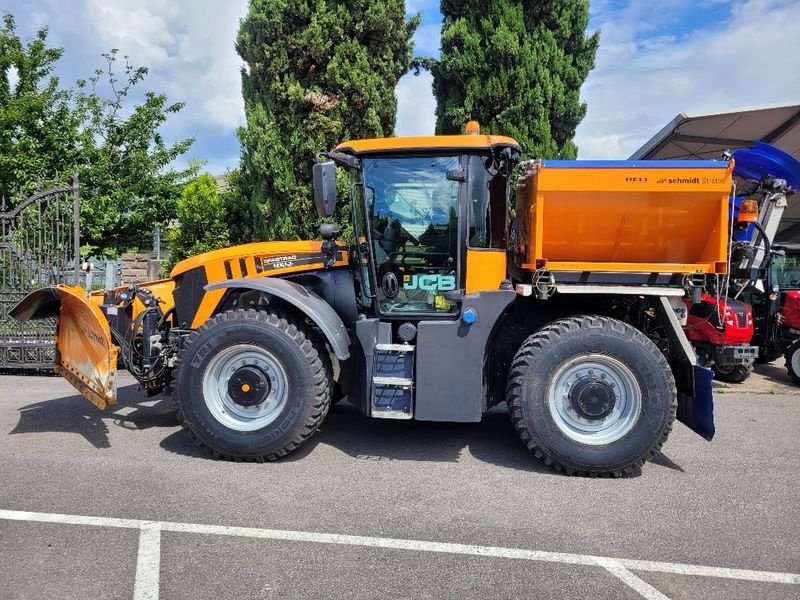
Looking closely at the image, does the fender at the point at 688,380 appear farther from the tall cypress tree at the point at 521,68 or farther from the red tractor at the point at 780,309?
the tall cypress tree at the point at 521,68

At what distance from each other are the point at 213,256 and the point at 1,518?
2522 millimetres

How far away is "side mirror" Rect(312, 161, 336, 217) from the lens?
4375mm

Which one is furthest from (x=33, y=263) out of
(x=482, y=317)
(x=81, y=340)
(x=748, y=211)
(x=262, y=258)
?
(x=748, y=211)

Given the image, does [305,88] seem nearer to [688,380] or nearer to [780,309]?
[688,380]

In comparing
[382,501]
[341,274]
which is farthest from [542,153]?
[382,501]

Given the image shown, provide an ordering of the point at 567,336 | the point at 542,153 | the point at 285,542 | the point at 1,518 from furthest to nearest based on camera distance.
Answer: the point at 542,153
the point at 567,336
the point at 1,518
the point at 285,542

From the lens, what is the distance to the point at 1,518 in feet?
11.5

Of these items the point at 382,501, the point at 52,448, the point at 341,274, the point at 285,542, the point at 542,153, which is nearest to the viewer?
the point at 285,542

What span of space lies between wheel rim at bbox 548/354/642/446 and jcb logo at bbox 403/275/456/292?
3.51 feet

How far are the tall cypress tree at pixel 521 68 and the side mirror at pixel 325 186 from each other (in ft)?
20.3

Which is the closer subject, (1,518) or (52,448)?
(1,518)

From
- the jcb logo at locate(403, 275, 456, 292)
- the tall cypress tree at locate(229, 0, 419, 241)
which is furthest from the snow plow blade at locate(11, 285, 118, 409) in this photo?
the tall cypress tree at locate(229, 0, 419, 241)

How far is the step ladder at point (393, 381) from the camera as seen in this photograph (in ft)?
14.7

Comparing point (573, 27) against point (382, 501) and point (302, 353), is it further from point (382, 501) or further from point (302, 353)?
point (382, 501)
